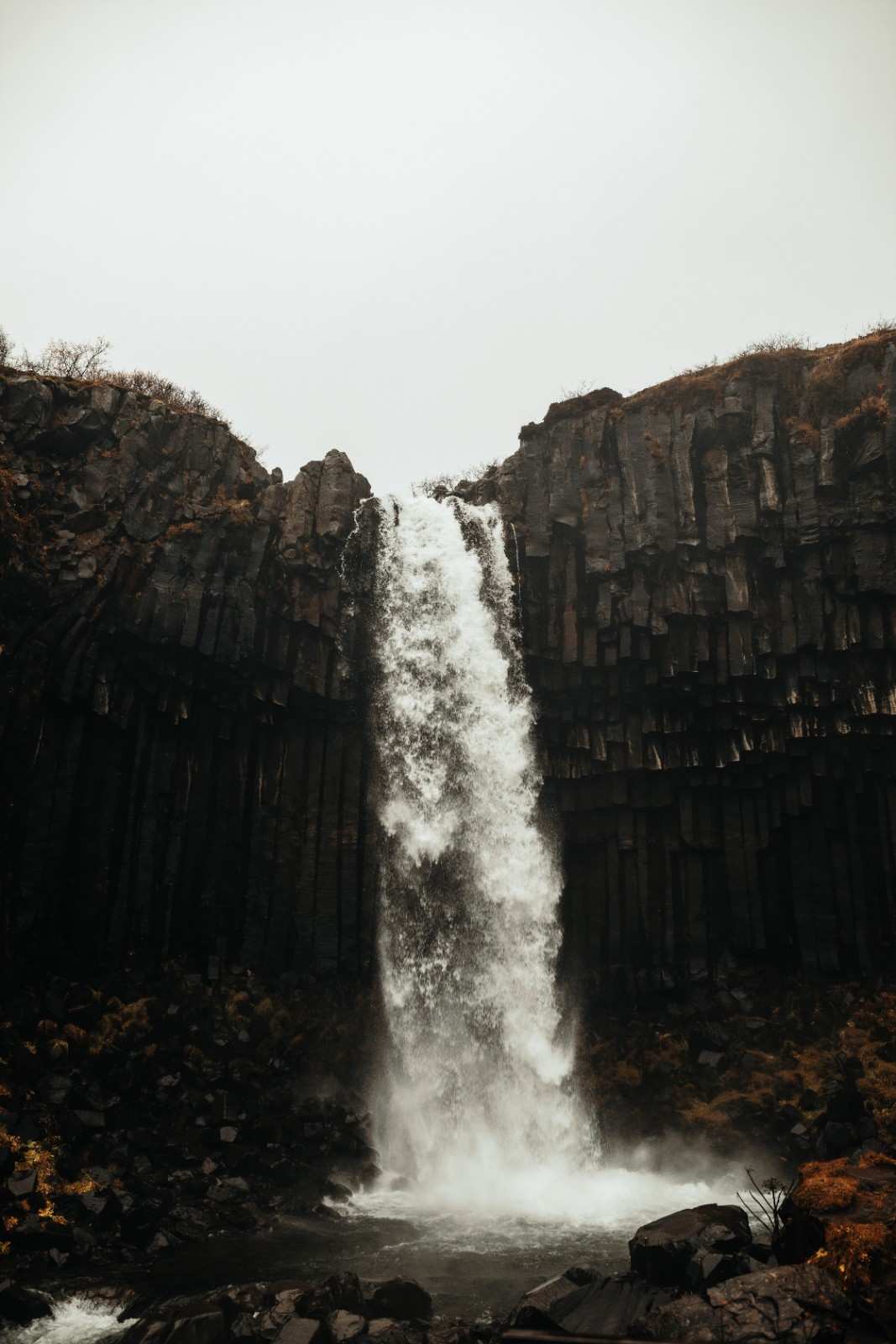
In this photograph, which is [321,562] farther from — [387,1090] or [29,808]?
[387,1090]

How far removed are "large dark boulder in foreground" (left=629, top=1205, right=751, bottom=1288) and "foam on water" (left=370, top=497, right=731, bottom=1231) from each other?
5.03 meters

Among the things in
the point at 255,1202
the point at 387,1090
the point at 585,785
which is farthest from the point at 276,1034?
the point at 585,785

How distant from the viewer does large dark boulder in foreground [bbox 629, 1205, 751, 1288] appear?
12.1m

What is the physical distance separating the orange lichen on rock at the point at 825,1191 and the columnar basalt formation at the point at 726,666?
9.84 meters

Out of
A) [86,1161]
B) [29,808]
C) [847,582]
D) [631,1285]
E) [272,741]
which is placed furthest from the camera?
[272,741]

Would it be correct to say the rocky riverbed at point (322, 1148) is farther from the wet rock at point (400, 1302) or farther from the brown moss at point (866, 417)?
the brown moss at point (866, 417)

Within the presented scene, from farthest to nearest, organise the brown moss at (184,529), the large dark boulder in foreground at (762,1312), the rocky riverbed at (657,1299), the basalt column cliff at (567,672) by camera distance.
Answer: the brown moss at (184,529), the basalt column cliff at (567,672), the rocky riverbed at (657,1299), the large dark boulder in foreground at (762,1312)

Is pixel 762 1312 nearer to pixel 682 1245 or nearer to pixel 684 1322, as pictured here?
pixel 684 1322

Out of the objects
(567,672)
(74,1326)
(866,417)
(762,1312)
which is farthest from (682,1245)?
(866,417)

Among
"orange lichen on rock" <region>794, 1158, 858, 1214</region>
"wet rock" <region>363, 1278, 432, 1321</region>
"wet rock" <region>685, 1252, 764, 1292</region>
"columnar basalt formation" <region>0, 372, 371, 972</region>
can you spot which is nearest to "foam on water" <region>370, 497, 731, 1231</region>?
"columnar basalt formation" <region>0, 372, 371, 972</region>

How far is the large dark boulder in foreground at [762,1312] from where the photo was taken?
9797mm

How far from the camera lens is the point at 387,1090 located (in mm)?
22031

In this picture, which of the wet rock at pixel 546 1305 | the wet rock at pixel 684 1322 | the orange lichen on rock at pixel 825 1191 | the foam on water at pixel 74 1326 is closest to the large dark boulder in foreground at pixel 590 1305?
the wet rock at pixel 546 1305

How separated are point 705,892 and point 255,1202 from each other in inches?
518
